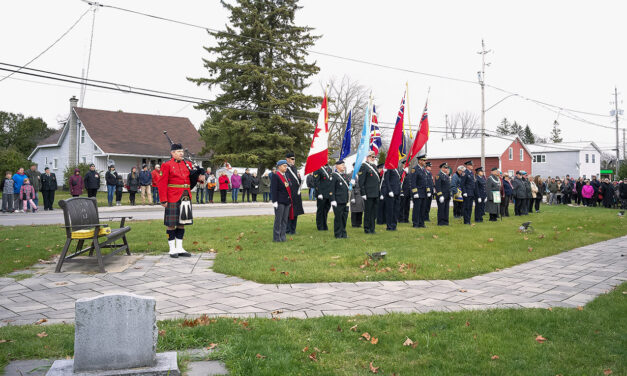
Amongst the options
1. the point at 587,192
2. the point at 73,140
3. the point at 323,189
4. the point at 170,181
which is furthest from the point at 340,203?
the point at 73,140

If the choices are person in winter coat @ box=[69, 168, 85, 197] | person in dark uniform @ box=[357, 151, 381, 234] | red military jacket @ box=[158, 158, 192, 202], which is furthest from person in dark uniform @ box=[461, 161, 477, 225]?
person in winter coat @ box=[69, 168, 85, 197]

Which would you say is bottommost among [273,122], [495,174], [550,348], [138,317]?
[550,348]

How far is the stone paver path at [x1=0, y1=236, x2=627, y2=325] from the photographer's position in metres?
5.46

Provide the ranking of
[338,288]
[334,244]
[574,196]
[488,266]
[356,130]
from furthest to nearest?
[356,130] < [574,196] < [334,244] < [488,266] < [338,288]

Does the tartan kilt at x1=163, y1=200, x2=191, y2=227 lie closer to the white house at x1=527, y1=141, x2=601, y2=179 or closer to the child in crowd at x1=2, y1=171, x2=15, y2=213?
the child in crowd at x1=2, y1=171, x2=15, y2=213

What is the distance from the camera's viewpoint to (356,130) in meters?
58.6

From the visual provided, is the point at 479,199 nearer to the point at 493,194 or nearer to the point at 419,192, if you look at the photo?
the point at 493,194

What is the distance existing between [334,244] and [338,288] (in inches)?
157

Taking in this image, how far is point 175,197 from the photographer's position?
9055 mm

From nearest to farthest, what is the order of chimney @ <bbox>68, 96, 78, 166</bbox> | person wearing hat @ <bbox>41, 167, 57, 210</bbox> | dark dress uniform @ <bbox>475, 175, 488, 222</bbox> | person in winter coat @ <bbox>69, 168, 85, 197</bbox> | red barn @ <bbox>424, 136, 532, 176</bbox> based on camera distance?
dark dress uniform @ <bbox>475, 175, 488, 222</bbox>, person in winter coat @ <bbox>69, 168, 85, 197</bbox>, person wearing hat @ <bbox>41, 167, 57, 210</bbox>, chimney @ <bbox>68, 96, 78, 166</bbox>, red barn @ <bbox>424, 136, 532, 176</bbox>

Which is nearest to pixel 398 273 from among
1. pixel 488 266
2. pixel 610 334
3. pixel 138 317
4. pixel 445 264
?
pixel 445 264

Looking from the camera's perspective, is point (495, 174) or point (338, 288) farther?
point (495, 174)

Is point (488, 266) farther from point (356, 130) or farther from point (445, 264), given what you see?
point (356, 130)

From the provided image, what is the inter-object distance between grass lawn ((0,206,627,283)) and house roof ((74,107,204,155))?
25450 mm
